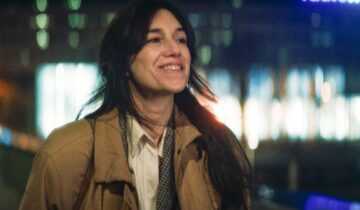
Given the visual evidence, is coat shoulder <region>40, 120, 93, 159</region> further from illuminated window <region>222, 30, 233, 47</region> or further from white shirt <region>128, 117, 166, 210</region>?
illuminated window <region>222, 30, 233, 47</region>

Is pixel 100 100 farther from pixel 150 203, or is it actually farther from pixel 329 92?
pixel 329 92

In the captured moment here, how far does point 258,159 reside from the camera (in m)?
18.2

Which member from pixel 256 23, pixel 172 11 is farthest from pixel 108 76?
pixel 256 23

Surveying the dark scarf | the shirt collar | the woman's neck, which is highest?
the woman's neck

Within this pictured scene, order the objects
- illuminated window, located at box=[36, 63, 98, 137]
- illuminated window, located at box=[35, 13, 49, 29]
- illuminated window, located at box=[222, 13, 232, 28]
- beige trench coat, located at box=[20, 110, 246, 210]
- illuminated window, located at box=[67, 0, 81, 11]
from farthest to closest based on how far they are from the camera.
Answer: illuminated window, located at box=[36, 63, 98, 137]
illuminated window, located at box=[35, 13, 49, 29]
illuminated window, located at box=[67, 0, 81, 11]
illuminated window, located at box=[222, 13, 232, 28]
beige trench coat, located at box=[20, 110, 246, 210]

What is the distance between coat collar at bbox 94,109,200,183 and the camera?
6.80ft

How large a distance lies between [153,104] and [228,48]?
42.8ft

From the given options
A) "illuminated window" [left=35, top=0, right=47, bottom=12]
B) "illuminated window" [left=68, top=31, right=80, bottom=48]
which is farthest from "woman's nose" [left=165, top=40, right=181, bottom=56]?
"illuminated window" [left=68, top=31, right=80, bottom=48]

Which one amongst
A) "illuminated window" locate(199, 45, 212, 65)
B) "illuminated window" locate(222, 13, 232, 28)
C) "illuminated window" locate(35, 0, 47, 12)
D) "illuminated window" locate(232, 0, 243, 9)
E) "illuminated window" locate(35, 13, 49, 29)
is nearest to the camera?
"illuminated window" locate(232, 0, 243, 9)

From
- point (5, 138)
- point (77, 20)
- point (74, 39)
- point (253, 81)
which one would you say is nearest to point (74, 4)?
point (77, 20)

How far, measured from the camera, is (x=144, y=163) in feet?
7.22

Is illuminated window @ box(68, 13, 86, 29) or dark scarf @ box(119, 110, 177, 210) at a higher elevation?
illuminated window @ box(68, 13, 86, 29)

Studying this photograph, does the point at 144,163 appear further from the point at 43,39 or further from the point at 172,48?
the point at 43,39

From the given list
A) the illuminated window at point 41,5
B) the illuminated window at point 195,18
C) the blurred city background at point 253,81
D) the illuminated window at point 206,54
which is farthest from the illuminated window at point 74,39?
the illuminated window at point 195,18
